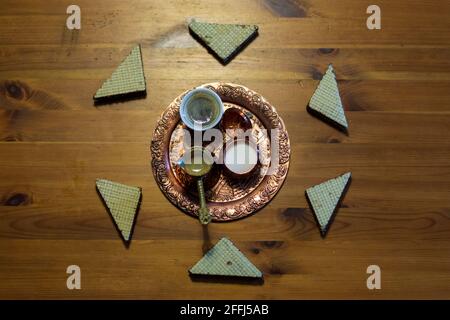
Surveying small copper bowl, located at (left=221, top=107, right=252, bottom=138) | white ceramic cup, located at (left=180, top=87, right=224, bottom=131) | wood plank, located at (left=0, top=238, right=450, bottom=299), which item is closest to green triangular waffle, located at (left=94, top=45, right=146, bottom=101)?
white ceramic cup, located at (left=180, top=87, right=224, bottom=131)

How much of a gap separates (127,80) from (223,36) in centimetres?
32

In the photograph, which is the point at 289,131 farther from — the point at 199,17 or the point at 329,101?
the point at 199,17

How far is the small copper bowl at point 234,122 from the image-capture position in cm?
134

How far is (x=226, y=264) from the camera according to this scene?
53.0 inches

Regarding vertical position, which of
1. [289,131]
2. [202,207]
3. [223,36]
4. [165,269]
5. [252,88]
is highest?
[223,36]

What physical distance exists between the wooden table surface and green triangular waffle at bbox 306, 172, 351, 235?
0.03 metres

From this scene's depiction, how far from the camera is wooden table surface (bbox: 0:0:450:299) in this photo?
1361 mm

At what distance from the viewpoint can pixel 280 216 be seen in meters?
1.36

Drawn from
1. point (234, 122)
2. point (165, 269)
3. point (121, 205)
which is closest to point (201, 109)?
point (234, 122)

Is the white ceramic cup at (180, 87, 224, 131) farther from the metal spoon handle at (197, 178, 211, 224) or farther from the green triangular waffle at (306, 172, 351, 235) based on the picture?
the green triangular waffle at (306, 172, 351, 235)

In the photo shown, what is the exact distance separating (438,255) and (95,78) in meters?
1.16

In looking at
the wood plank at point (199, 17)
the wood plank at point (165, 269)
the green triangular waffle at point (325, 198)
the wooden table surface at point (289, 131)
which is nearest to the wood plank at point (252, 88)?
the wooden table surface at point (289, 131)
